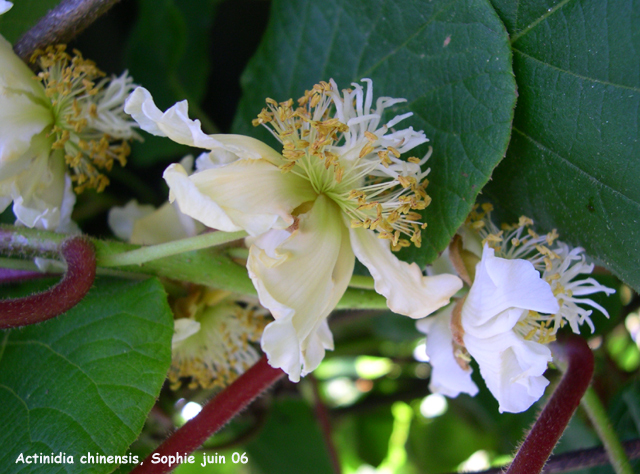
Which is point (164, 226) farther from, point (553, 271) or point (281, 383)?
point (281, 383)

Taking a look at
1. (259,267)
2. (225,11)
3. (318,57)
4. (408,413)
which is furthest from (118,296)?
(408,413)

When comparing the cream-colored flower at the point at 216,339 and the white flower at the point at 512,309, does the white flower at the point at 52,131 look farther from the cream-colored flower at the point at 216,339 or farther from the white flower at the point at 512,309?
the white flower at the point at 512,309

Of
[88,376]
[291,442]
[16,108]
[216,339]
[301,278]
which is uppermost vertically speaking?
[16,108]

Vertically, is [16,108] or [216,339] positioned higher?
[16,108]

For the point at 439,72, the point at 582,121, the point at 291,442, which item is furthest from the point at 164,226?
the point at 291,442

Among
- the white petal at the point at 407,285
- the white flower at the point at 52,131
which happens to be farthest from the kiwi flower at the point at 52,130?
the white petal at the point at 407,285

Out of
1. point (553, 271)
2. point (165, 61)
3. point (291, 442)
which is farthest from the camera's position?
point (291, 442)

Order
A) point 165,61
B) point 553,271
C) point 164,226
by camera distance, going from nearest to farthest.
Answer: point 553,271
point 164,226
point 165,61

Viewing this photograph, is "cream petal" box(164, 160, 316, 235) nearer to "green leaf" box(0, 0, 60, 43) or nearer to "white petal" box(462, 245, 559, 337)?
"white petal" box(462, 245, 559, 337)
